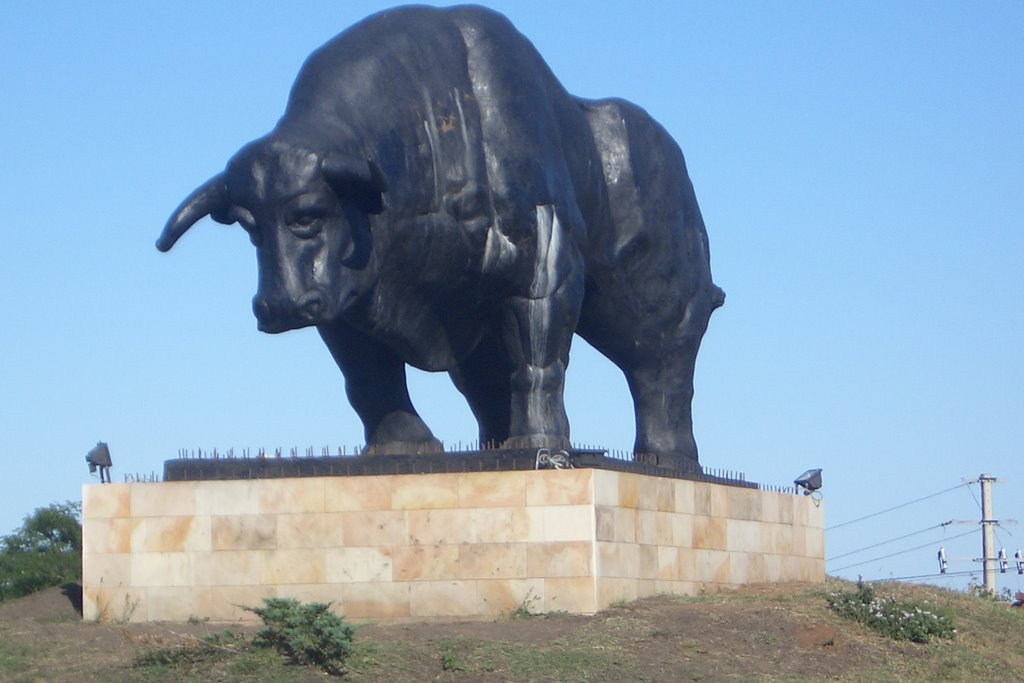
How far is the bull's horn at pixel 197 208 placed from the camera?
65.1 ft

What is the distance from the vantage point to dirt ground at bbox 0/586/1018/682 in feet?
56.5

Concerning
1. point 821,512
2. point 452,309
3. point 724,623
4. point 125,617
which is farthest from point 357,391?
point 821,512

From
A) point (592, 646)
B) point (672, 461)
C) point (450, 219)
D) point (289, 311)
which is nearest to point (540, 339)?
point (450, 219)

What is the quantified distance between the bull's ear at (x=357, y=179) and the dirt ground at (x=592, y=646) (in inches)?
171

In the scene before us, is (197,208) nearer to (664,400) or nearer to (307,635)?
(307,635)

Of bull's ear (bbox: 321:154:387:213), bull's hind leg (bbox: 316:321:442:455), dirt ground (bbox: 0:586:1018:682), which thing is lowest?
dirt ground (bbox: 0:586:1018:682)

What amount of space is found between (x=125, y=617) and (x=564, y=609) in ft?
15.6

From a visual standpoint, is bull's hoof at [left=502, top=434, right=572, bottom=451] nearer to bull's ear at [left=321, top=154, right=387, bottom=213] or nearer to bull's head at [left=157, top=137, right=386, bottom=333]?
bull's head at [left=157, top=137, right=386, bottom=333]

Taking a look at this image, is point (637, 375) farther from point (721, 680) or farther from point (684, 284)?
point (721, 680)

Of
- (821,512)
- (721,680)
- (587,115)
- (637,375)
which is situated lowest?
(721,680)

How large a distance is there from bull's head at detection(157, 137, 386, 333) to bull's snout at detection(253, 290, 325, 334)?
0.01 m

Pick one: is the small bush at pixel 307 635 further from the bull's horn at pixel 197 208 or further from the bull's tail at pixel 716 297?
the bull's tail at pixel 716 297

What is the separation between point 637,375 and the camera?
24.3 m

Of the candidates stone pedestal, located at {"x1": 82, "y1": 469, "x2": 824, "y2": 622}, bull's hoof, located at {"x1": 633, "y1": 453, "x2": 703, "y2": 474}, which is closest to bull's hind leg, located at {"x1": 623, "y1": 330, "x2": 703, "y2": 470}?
bull's hoof, located at {"x1": 633, "y1": 453, "x2": 703, "y2": 474}
